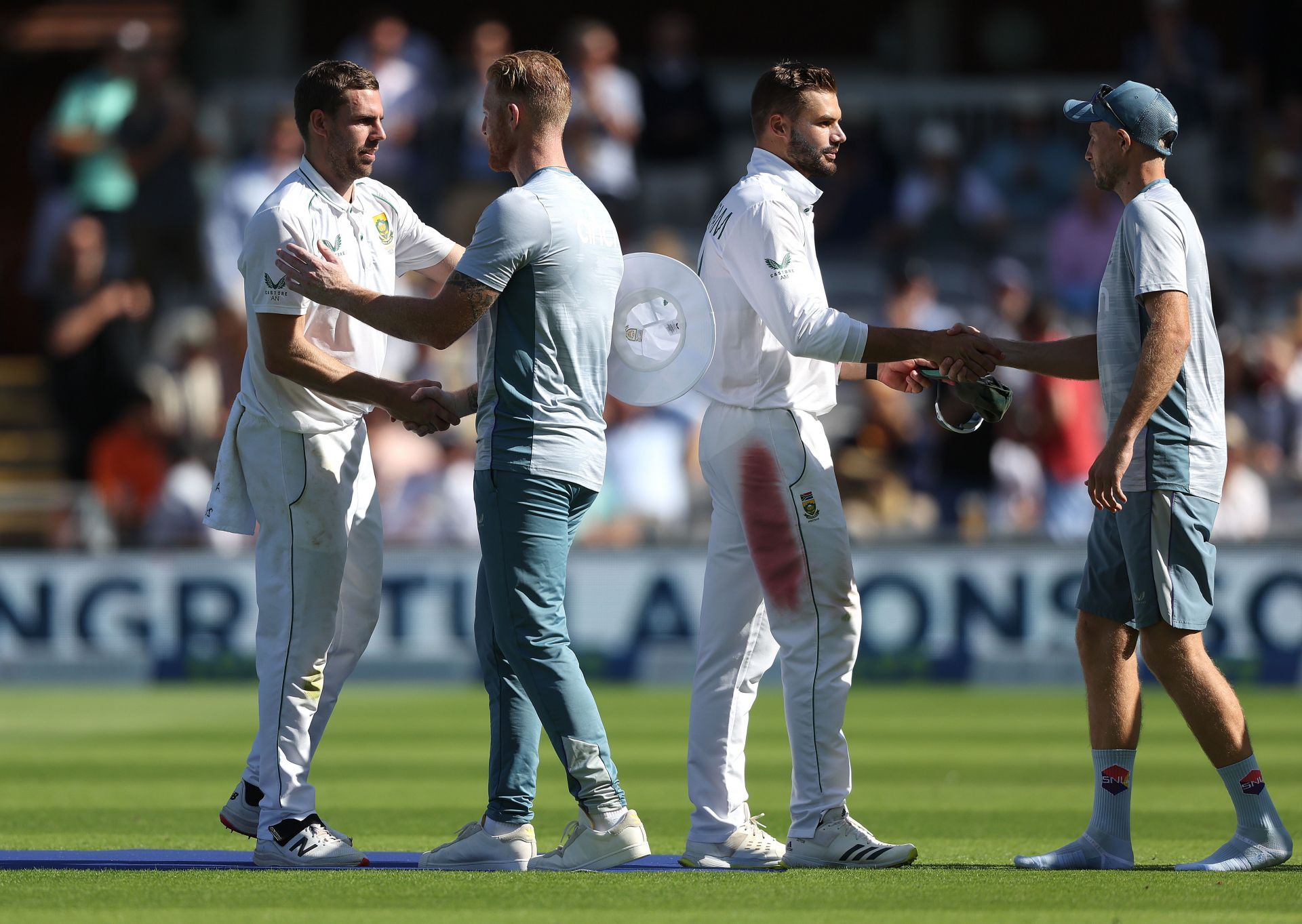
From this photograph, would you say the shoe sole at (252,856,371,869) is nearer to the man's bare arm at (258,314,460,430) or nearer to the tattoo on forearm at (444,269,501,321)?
the man's bare arm at (258,314,460,430)

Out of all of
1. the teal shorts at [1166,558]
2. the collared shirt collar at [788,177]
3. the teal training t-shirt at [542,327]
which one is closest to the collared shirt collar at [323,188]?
the teal training t-shirt at [542,327]

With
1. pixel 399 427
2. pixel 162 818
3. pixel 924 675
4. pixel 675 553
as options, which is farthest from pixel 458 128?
pixel 162 818

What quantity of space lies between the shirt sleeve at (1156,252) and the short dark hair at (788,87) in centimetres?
114

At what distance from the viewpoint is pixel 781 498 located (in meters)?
6.27

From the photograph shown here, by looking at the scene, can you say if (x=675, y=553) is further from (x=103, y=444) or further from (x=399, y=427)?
(x=103, y=444)

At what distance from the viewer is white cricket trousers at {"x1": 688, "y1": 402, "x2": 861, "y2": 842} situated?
6.21 m

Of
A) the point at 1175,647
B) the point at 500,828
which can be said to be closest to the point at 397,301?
the point at 500,828

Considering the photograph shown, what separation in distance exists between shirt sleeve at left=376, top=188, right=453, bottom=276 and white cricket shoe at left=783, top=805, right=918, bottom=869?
2498 millimetres

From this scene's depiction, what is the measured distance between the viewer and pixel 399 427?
1608 cm

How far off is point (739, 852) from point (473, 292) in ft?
6.77

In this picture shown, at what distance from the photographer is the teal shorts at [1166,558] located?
6094 millimetres

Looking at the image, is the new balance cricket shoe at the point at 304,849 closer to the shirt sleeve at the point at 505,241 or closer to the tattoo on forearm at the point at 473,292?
the tattoo on forearm at the point at 473,292

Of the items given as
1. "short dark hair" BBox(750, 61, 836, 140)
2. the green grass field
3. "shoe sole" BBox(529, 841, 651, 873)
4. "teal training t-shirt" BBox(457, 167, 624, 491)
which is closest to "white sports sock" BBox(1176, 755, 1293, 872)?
the green grass field

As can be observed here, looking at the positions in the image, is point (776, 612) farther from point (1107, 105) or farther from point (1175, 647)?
point (1107, 105)
